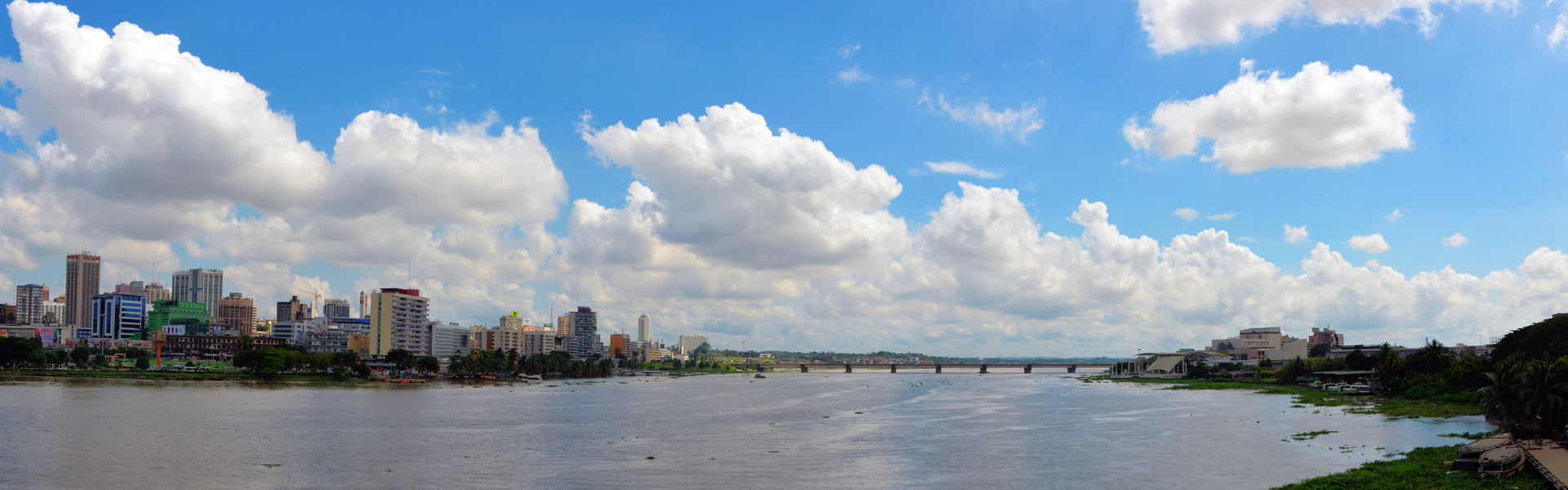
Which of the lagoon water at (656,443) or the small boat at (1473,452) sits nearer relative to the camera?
the small boat at (1473,452)

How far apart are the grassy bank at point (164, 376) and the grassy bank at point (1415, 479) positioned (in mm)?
171781

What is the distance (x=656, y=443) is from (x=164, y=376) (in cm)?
14578

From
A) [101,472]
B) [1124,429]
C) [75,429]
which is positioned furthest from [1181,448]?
[75,429]

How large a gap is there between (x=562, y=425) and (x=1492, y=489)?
228 ft

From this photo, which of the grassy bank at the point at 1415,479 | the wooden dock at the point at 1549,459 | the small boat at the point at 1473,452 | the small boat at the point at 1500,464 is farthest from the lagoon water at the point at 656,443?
the wooden dock at the point at 1549,459

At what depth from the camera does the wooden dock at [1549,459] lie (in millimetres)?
38625

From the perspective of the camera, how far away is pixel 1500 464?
42.1m

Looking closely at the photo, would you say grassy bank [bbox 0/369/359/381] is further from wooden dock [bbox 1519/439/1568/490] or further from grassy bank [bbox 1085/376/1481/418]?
wooden dock [bbox 1519/439/1568/490]

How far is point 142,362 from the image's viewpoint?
195500mm

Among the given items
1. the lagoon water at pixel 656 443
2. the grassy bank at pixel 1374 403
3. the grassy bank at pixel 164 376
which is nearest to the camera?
the lagoon water at pixel 656 443

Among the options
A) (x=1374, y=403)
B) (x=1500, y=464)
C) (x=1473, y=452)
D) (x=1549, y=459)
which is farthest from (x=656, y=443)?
(x=1374, y=403)

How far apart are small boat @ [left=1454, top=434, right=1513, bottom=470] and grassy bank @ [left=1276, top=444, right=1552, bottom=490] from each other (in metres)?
0.75

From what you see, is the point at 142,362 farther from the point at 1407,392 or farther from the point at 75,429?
the point at 1407,392

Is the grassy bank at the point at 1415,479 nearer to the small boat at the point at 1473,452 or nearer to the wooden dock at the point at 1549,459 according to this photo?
the wooden dock at the point at 1549,459
